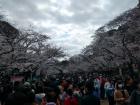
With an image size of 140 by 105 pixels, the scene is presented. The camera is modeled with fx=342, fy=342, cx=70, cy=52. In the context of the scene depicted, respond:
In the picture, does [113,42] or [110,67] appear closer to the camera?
[113,42]

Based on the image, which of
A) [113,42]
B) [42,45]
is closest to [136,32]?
[113,42]

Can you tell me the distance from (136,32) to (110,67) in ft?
72.4

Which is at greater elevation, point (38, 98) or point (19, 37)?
point (19, 37)

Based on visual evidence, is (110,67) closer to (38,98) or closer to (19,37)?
(19,37)

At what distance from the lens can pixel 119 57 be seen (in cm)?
4100

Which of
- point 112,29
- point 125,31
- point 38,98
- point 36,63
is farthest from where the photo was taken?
point 112,29

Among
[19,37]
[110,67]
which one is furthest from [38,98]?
[110,67]

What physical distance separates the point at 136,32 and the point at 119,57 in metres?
7.77

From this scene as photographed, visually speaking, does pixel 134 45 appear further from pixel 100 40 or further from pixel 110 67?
pixel 110 67

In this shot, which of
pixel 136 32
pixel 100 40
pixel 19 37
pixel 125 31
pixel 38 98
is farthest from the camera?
pixel 100 40

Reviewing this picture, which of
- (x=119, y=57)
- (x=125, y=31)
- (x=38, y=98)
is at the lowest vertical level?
(x=38, y=98)

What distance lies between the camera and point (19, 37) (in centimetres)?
3098

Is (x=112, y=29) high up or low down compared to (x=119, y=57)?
up

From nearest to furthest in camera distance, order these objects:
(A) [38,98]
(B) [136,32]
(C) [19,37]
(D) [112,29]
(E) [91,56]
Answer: (A) [38,98]
(C) [19,37]
(B) [136,32]
(D) [112,29]
(E) [91,56]
